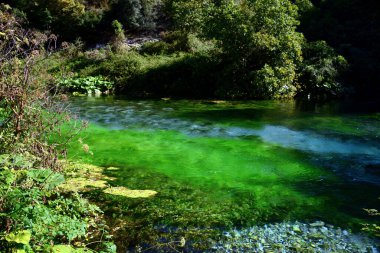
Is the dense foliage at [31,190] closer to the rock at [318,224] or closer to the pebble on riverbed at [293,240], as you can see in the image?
the pebble on riverbed at [293,240]

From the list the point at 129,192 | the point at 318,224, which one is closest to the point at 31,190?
the point at 129,192

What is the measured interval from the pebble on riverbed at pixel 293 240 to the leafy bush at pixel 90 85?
61.2 feet

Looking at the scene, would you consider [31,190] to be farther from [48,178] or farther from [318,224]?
[318,224]

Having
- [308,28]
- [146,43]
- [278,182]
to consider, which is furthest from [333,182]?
[146,43]

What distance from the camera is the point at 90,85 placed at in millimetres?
23234

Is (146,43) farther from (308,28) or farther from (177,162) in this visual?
(177,162)

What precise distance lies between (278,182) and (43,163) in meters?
4.45

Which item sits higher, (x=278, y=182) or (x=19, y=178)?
(x=19, y=178)

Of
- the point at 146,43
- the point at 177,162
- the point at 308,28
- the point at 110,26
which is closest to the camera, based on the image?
the point at 177,162

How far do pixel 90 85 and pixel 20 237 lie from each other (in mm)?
20442

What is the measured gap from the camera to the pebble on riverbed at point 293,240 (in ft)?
Answer: 17.3

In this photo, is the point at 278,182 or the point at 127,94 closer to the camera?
the point at 278,182

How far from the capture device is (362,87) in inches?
939

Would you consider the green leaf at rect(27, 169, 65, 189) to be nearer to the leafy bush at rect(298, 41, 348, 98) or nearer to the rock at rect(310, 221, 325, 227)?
the rock at rect(310, 221, 325, 227)
